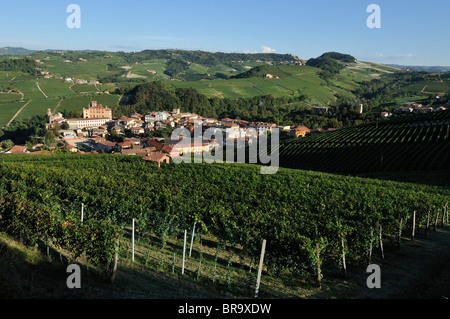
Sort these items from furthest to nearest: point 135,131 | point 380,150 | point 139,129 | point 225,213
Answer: point 139,129 < point 135,131 < point 380,150 < point 225,213

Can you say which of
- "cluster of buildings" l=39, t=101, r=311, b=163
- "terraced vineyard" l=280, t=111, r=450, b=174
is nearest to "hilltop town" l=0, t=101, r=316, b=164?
"cluster of buildings" l=39, t=101, r=311, b=163

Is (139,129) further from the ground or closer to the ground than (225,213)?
further from the ground

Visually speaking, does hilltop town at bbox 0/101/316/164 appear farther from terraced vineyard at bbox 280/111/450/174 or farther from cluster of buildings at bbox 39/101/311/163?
terraced vineyard at bbox 280/111/450/174

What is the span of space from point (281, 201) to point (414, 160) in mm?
32261

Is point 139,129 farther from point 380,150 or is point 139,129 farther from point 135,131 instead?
point 380,150

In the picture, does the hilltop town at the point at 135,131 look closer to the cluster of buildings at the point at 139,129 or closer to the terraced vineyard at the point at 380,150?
the cluster of buildings at the point at 139,129

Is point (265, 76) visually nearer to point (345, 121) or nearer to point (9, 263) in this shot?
point (345, 121)

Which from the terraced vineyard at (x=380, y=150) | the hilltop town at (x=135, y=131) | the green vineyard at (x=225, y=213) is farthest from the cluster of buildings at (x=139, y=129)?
the green vineyard at (x=225, y=213)

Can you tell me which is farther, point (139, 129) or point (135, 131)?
point (139, 129)

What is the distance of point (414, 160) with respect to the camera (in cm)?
4069

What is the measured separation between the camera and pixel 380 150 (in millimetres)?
47219

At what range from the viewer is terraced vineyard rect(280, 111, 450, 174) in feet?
133

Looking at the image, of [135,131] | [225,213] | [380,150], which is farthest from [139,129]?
[225,213]
